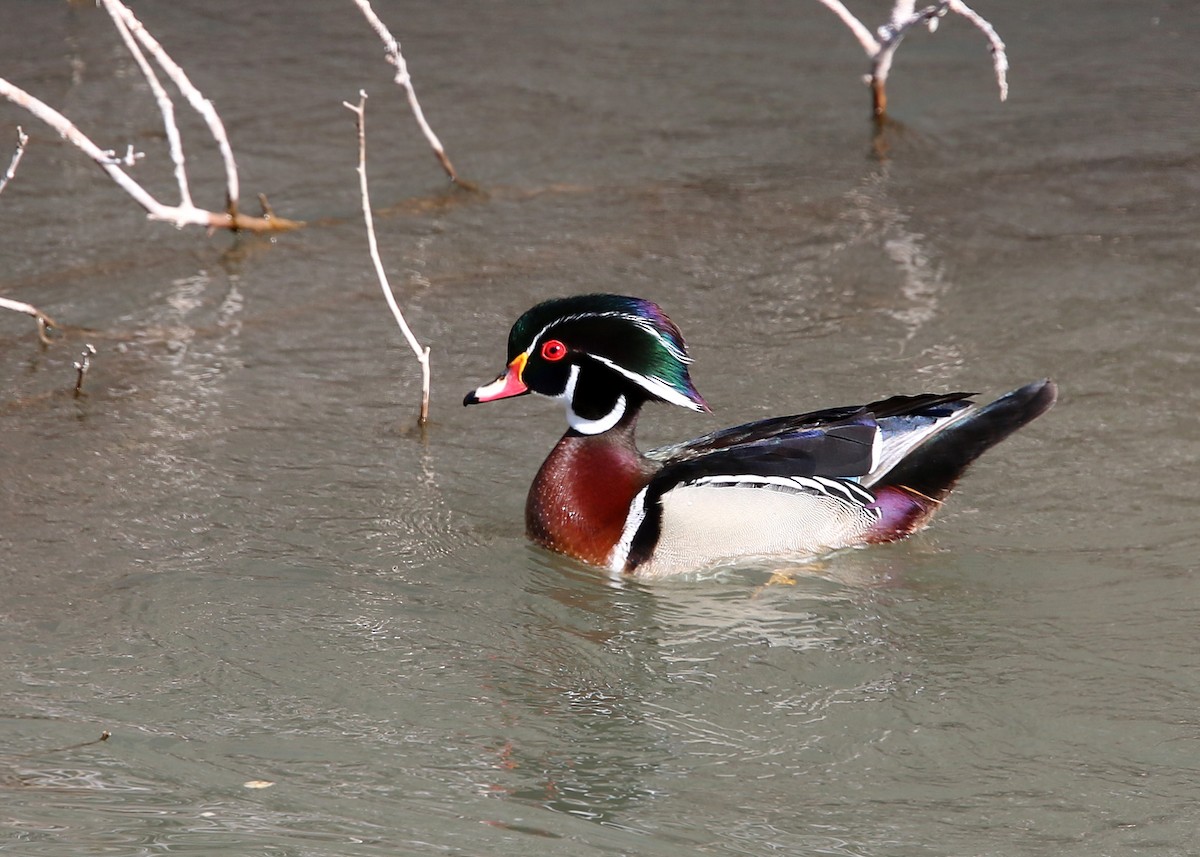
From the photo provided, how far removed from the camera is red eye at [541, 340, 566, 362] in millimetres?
6387

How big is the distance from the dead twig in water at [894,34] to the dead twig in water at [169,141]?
3.75 metres

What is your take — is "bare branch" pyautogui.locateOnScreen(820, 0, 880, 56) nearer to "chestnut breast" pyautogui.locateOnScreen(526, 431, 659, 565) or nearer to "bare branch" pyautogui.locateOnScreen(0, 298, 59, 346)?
"chestnut breast" pyautogui.locateOnScreen(526, 431, 659, 565)

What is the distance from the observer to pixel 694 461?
20.5 feet

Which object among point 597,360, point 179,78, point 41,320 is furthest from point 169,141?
point 597,360

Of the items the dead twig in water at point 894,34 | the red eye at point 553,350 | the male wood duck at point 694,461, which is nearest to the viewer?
the male wood duck at point 694,461

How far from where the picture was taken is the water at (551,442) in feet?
15.4

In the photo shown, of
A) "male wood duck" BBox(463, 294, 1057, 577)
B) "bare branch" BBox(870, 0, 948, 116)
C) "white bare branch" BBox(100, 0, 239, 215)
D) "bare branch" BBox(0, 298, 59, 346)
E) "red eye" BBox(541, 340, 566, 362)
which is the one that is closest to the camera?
"male wood duck" BBox(463, 294, 1057, 577)

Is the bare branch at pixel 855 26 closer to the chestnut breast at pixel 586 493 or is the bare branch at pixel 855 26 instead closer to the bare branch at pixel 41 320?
the chestnut breast at pixel 586 493

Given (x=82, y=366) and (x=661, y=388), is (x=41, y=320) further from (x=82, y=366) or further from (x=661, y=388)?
(x=661, y=388)

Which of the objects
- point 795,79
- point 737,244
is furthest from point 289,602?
point 795,79

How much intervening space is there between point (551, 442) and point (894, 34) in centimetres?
464

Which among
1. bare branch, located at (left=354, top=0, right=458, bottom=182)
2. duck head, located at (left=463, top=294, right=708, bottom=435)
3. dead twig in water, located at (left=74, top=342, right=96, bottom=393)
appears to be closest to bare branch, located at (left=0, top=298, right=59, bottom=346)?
dead twig in water, located at (left=74, top=342, right=96, bottom=393)

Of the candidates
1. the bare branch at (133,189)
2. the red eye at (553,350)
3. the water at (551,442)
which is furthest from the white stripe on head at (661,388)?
the bare branch at (133,189)

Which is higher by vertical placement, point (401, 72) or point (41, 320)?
point (401, 72)
